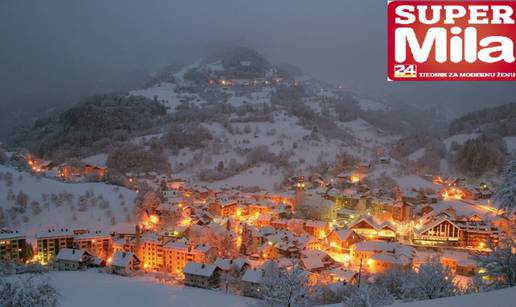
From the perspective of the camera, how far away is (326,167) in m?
29.6

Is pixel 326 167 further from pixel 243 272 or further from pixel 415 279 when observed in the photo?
pixel 415 279

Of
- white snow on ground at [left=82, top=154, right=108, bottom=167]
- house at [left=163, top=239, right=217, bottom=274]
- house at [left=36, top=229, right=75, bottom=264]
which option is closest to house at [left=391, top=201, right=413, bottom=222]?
house at [left=163, top=239, right=217, bottom=274]

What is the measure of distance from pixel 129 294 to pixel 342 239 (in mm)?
7779

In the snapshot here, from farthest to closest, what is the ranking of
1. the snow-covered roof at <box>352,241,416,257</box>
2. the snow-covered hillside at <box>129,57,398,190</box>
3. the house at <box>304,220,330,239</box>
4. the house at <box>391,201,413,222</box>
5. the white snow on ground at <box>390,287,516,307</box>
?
the snow-covered hillside at <box>129,57,398,190</box> → the house at <box>391,201,413,222</box> → the house at <box>304,220,330,239</box> → the snow-covered roof at <box>352,241,416,257</box> → the white snow on ground at <box>390,287,516,307</box>

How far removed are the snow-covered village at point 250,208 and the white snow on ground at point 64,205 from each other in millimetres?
75

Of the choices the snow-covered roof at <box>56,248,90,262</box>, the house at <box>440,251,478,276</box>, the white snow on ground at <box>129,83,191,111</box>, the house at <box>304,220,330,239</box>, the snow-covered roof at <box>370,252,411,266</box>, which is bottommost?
the house at <box>304,220,330,239</box>

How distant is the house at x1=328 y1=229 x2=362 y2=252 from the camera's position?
51.4ft

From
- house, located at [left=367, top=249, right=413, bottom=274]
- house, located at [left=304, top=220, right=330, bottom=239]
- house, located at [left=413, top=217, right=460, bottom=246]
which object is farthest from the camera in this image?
house, located at [left=304, top=220, right=330, bottom=239]

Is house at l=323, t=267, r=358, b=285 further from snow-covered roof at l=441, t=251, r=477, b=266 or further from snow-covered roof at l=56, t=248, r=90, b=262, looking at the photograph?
snow-covered roof at l=56, t=248, r=90, b=262

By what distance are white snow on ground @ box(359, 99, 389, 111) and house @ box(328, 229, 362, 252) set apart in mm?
42453

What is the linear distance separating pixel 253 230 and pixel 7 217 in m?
9.30

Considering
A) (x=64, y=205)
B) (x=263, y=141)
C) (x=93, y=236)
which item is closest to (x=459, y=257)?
(x=93, y=236)

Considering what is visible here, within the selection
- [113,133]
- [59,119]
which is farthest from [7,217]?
[59,119]

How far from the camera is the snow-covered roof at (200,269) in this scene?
41.7 ft
